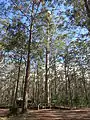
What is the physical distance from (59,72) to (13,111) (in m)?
37.0

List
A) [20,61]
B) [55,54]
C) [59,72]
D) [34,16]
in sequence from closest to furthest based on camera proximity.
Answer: [34,16] < [20,61] < [55,54] < [59,72]

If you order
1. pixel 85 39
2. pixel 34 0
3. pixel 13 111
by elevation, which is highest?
pixel 34 0

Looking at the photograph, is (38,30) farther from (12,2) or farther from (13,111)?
(13,111)

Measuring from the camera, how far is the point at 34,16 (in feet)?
68.0

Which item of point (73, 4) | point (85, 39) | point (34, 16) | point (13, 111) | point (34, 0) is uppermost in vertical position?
point (34, 0)

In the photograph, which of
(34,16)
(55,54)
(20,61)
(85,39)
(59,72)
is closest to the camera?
(85,39)

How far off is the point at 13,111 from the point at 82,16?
8.99 meters

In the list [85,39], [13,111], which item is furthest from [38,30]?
[13,111]

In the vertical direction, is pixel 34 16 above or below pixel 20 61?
above

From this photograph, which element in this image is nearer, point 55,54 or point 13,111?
point 13,111

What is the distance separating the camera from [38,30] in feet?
70.4

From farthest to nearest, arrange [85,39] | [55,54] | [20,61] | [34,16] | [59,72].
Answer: [59,72], [55,54], [20,61], [34,16], [85,39]

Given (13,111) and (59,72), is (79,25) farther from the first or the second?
(59,72)

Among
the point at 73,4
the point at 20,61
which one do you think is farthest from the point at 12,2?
the point at 20,61
